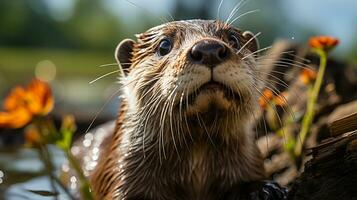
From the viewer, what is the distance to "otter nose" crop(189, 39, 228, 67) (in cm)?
295

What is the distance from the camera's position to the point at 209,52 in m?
2.94

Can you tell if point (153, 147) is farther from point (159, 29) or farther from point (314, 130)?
point (314, 130)

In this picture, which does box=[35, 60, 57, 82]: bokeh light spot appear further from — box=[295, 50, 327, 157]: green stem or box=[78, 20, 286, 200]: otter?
box=[295, 50, 327, 157]: green stem

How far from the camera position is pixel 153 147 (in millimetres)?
3594

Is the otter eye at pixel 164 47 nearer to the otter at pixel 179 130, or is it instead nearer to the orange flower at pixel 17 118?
the otter at pixel 179 130

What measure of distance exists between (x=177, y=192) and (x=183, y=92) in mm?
660

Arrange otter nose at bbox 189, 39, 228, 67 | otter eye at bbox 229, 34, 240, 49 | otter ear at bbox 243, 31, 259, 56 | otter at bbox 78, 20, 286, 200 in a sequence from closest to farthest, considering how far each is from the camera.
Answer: otter nose at bbox 189, 39, 228, 67 → otter at bbox 78, 20, 286, 200 → otter eye at bbox 229, 34, 240, 49 → otter ear at bbox 243, 31, 259, 56

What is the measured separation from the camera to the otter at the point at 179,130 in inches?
127

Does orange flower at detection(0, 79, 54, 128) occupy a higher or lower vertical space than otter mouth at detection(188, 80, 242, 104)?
higher

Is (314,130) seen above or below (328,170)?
below

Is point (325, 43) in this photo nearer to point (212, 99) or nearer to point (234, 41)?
point (234, 41)

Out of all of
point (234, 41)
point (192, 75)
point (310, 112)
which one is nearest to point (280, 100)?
point (310, 112)

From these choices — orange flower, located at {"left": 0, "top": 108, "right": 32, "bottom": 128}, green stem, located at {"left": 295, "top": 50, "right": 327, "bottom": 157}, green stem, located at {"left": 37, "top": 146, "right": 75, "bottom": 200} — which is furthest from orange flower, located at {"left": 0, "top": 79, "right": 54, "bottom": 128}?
green stem, located at {"left": 295, "top": 50, "right": 327, "bottom": 157}

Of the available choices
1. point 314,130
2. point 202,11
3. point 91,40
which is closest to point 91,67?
point 202,11
